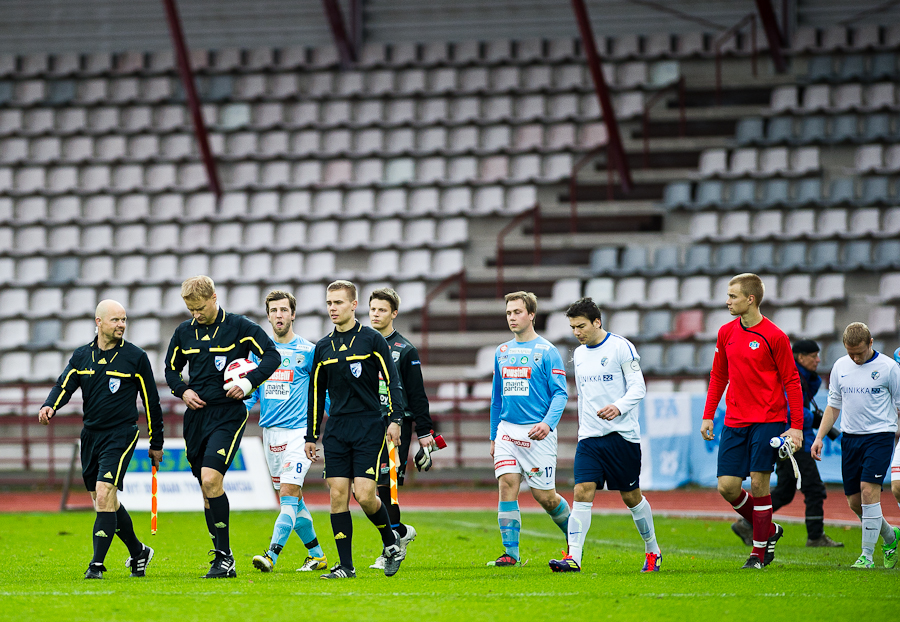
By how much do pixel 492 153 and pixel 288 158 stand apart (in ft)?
15.7

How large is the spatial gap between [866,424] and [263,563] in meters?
5.37

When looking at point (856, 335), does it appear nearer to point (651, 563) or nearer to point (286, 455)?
point (651, 563)

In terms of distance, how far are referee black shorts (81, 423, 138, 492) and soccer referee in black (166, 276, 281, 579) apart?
18.6 inches

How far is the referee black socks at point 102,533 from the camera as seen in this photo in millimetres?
8031

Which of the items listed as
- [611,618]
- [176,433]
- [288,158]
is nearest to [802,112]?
[288,158]

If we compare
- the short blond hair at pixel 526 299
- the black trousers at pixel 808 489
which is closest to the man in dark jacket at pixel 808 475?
the black trousers at pixel 808 489

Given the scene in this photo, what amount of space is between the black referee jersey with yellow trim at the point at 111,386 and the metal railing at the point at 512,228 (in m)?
13.5

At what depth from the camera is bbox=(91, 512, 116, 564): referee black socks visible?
8.03 m

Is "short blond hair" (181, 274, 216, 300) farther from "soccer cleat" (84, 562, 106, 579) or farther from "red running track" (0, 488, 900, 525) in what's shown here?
"red running track" (0, 488, 900, 525)

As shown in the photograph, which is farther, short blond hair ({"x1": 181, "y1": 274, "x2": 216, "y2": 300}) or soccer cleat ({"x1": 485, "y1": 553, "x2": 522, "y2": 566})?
soccer cleat ({"x1": 485, "y1": 553, "x2": 522, "y2": 566})

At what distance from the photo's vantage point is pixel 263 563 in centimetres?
846

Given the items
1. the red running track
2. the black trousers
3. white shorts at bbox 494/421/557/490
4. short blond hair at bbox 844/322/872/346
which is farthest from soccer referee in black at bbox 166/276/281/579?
the red running track

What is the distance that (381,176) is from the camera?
23703 millimetres

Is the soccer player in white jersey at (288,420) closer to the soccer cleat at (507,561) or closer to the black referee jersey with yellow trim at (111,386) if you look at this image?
the black referee jersey with yellow trim at (111,386)
